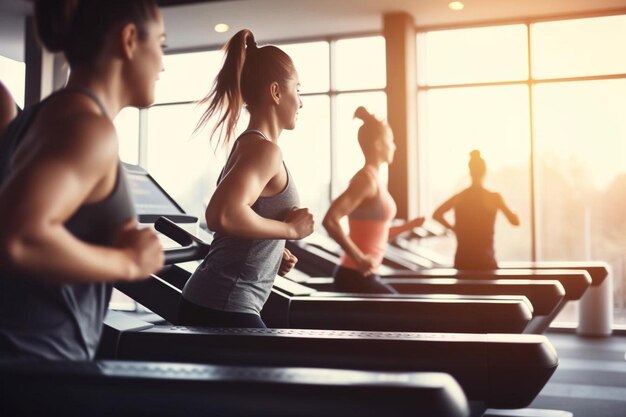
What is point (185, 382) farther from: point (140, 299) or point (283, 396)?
point (140, 299)

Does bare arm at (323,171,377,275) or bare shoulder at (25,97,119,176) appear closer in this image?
bare shoulder at (25,97,119,176)

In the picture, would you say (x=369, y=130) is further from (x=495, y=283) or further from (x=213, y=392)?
(x=213, y=392)

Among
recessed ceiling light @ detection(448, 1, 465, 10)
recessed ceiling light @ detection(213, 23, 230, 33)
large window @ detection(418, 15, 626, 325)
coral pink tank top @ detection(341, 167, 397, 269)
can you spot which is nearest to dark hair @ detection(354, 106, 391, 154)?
coral pink tank top @ detection(341, 167, 397, 269)

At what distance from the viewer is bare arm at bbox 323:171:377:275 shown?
9.27 ft

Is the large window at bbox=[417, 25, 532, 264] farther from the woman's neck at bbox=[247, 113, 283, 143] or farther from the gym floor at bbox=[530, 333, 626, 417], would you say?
the woman's neck at bbox=[247, 113, 283, 143]

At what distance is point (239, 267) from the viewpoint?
179 centimetres

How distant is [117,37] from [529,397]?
1.23 meters

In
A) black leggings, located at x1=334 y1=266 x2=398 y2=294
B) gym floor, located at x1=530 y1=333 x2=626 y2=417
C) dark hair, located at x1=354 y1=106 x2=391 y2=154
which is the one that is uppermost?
dark hair, located at x1=354 y1=106 x2=391 y2=154

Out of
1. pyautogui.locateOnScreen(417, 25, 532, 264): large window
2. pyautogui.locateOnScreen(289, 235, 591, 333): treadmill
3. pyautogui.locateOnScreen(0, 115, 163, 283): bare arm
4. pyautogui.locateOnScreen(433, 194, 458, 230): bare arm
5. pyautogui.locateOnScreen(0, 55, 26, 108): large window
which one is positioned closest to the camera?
pyautogui.locateOnScreen(0, 115, 163, 283): bare arm

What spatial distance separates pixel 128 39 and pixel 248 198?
63cm

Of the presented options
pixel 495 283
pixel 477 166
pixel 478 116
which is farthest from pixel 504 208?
pixel 478 116

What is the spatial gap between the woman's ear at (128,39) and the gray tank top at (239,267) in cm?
73

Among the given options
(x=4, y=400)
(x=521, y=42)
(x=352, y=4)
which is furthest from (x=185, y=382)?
(x=521, y=42)

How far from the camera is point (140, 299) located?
7.90 ft
